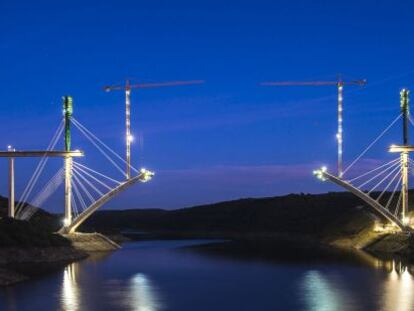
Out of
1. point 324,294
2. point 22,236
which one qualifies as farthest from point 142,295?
point 22,236

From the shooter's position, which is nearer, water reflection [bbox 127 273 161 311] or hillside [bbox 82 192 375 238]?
water reflection [bbox 127 273 161 311]

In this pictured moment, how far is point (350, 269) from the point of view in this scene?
54969 mm

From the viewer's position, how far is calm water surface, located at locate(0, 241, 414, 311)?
37.4 metres

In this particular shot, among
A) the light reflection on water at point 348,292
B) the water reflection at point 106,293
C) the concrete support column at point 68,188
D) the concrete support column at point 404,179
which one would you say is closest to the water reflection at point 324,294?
the light reflection on water at point 348,292

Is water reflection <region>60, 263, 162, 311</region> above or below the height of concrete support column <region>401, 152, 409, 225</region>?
below

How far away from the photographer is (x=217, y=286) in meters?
46.2

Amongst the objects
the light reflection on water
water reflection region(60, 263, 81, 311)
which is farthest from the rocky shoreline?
the light reflection on water

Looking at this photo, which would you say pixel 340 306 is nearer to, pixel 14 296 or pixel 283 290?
pixel 283 290

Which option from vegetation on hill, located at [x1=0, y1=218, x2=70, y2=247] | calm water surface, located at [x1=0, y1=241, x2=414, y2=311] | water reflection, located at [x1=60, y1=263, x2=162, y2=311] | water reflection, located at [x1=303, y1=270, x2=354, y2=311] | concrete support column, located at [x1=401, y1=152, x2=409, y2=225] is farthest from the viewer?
concrete support column, located at [x1=401, y1=152, x2=409, y2=225]

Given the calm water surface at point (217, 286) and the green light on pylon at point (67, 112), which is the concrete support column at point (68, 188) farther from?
the calm water surface at point (217, 286)

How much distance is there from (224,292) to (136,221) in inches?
5692

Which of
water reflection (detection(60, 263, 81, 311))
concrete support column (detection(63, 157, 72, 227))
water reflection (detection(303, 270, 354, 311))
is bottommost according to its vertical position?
water reflection (detection(303, 270, 354, 311))

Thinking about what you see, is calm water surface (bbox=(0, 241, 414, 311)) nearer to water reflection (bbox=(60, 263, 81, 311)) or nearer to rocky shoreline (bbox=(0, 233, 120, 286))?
water reflection (bbox=(60, 263, 81, 311))

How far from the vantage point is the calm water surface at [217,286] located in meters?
37.4
